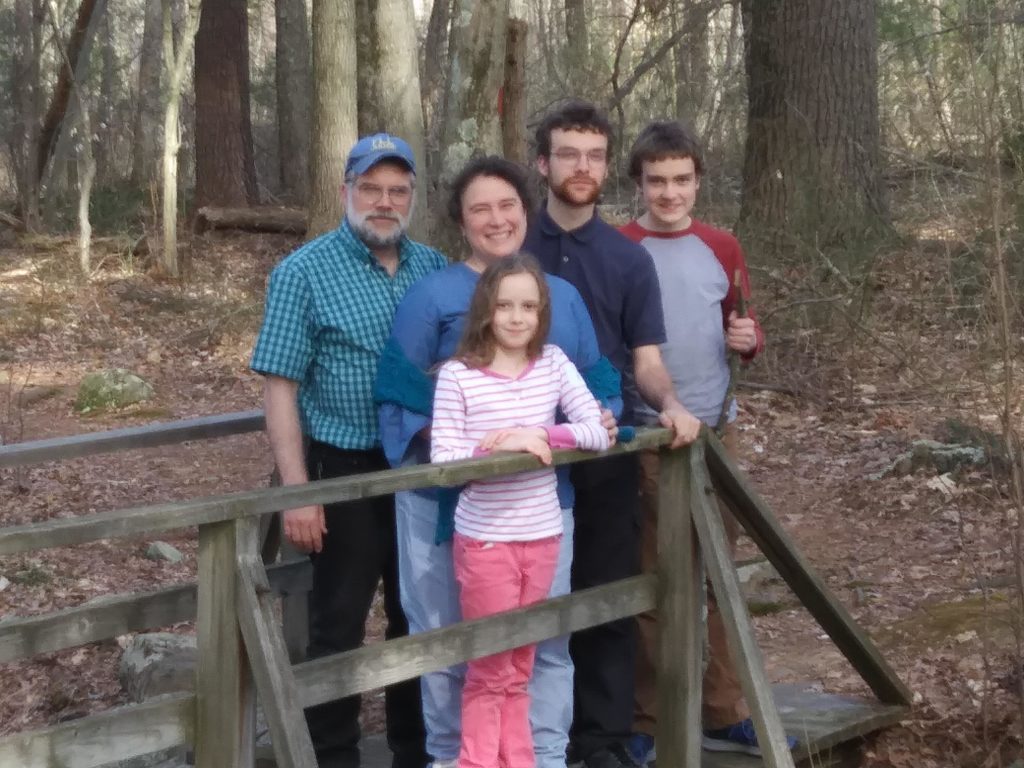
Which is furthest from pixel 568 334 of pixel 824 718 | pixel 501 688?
pixel 824 718

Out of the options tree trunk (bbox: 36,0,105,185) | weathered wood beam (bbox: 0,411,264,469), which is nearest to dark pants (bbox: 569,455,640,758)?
weathered wood beam (bbox: 0,411,264,469)

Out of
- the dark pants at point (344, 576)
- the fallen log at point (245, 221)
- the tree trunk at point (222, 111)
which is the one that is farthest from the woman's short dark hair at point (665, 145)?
the tree trunk at point (222, 111)

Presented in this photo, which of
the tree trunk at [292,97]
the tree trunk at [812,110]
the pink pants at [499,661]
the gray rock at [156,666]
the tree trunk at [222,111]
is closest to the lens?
the pink pants at [499,661]

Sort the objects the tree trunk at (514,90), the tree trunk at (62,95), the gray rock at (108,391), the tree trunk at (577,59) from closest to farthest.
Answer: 1. the tree trunk at (514,90)
2. the gray rock at (108,391)
3. the tree trunk at (577,59)
4. the tree trunk at (62,95)

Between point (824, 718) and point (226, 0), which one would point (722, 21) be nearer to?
point (226, 0)

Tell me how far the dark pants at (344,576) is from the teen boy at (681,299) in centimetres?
88

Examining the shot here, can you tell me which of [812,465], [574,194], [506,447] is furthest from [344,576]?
[812,465]

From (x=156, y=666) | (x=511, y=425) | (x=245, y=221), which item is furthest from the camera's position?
(x=245, y=221)

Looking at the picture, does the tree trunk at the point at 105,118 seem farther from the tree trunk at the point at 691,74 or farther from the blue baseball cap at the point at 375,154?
the blue baseball cap at the point at 375,154

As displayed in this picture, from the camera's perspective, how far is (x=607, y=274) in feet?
13.3

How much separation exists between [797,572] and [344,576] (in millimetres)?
1616

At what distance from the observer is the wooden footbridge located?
A: 9.93 ft

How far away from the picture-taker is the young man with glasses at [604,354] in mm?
3996

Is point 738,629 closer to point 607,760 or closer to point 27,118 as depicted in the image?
point 607,760
